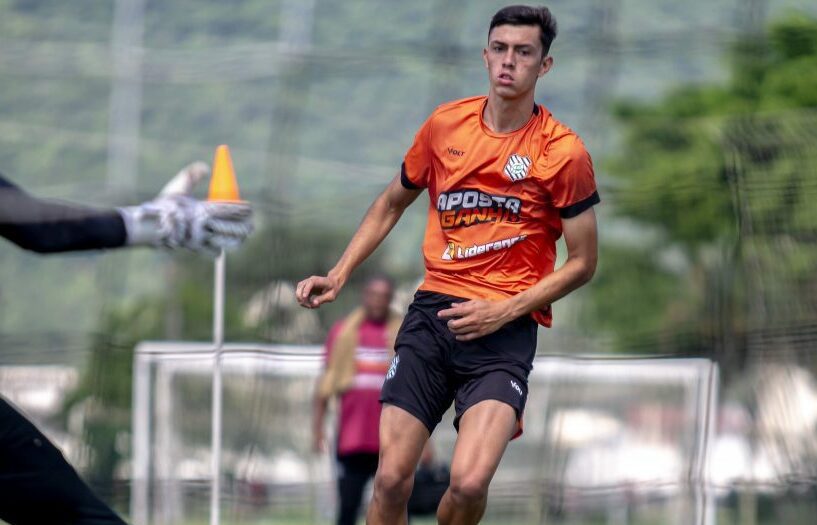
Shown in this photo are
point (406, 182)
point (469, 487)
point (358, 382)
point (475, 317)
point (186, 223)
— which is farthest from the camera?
point (358, 382)

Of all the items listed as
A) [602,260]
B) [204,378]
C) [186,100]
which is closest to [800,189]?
[602,260]

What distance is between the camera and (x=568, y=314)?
11.2 meters

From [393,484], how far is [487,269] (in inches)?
32.9

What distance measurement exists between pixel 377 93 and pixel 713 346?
510cm

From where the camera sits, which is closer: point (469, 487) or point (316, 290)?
point (469, 487)

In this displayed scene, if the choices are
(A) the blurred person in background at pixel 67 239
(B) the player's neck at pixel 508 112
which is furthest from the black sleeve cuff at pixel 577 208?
(A) the blurred person in background at pixel 67 239

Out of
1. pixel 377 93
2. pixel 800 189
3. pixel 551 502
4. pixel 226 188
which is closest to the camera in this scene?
pixel 226 188

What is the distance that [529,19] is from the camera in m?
5.32

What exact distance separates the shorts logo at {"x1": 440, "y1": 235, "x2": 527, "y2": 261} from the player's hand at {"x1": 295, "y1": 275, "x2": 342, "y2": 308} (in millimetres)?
413

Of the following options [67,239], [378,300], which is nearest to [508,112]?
[67,239]

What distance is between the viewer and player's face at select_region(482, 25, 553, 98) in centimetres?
527

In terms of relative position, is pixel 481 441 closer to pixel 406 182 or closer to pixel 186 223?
pixel 406 182

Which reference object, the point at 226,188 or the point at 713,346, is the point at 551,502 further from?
the point at 226,188

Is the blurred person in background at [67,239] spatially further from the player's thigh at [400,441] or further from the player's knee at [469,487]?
the player's knee at [469,487]
